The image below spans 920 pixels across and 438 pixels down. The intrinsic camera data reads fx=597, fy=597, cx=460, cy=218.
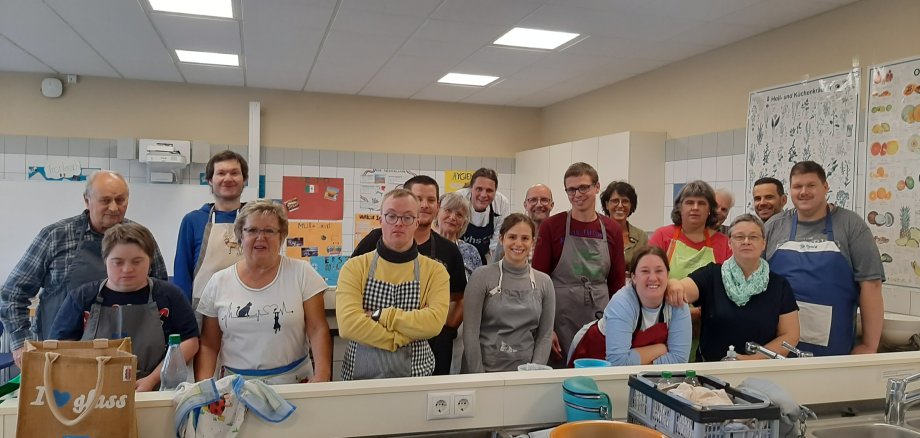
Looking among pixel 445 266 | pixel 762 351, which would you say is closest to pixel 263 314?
pixel 445 266

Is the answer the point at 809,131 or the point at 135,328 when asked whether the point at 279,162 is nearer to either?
the point at 135,328

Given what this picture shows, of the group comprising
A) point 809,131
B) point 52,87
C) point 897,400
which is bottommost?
point 897,400

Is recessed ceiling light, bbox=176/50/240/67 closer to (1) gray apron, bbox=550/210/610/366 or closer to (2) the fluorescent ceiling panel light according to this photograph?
(2) the fluorescent ceiling panel light

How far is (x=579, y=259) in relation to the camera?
254 centimetres

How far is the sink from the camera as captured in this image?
1658 mm

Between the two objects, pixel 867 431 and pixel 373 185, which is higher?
pixel 373 185

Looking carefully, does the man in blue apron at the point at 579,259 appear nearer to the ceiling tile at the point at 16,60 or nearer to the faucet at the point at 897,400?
the faucet at the point at 897,400

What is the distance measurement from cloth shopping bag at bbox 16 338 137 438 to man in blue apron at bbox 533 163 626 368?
1.71 m

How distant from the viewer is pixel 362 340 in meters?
1.80

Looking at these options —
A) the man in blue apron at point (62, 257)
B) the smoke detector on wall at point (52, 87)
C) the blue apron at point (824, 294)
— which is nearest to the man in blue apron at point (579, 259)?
the blue apron at point (824, 294)

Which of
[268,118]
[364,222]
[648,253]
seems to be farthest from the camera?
[364,222]

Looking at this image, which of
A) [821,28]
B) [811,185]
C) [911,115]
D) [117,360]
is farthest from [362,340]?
[821,28]

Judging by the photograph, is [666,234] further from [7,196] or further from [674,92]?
[7,196]

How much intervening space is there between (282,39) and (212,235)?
6.64ft
